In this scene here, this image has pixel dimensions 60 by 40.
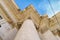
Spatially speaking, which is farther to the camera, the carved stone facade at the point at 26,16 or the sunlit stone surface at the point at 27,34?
the carved stone facade at the point at 26,16

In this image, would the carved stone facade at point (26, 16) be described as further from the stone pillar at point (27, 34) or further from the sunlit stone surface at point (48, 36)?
the stone pillar at point (27, 34)

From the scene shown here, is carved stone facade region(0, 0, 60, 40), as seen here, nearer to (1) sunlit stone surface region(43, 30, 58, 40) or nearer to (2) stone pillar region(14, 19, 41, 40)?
(1) sunlit stone surface region(43, 30, 58, 40)

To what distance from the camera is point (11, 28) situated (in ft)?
32.4

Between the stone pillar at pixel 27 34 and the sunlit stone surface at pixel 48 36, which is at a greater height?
the stone pillar at pixel 27 34

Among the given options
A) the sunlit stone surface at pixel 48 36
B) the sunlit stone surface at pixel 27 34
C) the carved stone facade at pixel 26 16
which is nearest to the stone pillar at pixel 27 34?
the sunlit stone surface at pixel 27 34

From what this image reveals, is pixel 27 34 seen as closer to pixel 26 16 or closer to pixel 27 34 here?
pixel 27 34

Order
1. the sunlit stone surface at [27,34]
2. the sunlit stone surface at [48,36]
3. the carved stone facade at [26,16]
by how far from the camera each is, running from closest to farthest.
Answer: the sunlit stone surface at [27,34] → the sunlit stone surface at [48,36] → the carved stone facade at [26,16]

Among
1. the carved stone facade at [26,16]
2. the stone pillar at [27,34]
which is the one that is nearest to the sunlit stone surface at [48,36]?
the carved stone facade at [26,16]

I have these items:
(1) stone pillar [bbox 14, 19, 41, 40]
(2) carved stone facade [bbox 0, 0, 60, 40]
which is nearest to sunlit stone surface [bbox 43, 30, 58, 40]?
(2) carved stone facade [bbox 0, 0, 60, 40]

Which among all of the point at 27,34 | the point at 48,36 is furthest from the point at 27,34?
the point at 48,36

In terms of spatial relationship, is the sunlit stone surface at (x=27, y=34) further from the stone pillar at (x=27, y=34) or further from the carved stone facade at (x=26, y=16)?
the carved stone facade at (x=26, y=16)

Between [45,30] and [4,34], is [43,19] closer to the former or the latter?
[45,30]

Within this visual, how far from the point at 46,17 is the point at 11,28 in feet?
A: 8.99

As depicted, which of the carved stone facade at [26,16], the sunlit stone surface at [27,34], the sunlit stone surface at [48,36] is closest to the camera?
the sunlit stone surface at [27,34]
